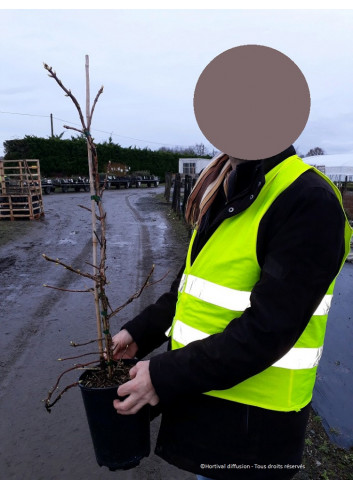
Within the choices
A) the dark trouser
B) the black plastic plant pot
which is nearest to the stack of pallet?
the black plastic plant pot

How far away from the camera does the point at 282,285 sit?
3.67 feet

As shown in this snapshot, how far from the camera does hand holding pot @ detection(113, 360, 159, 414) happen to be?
1352 mm

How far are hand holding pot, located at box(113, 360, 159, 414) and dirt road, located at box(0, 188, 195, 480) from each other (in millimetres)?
1479

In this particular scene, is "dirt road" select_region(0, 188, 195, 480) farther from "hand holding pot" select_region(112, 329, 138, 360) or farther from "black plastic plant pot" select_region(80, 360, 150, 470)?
"hand holding pot" select_region(112, 329, 138, 360)

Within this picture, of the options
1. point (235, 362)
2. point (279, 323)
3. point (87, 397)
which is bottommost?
point (87, 397)

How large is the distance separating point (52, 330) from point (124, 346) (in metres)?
3.37

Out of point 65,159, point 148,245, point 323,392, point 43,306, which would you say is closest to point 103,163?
point 65,159

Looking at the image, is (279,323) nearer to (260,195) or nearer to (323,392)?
(260,195)

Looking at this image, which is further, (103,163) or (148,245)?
(103,163)

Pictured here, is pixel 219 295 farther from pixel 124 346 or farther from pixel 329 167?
pixel 329 167

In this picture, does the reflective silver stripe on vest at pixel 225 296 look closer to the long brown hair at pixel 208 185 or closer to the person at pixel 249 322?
the person at pixel 249 322

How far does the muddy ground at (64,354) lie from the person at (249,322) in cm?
Result: 142

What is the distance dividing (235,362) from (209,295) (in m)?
0.25

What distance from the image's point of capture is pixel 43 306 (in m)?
5.85
